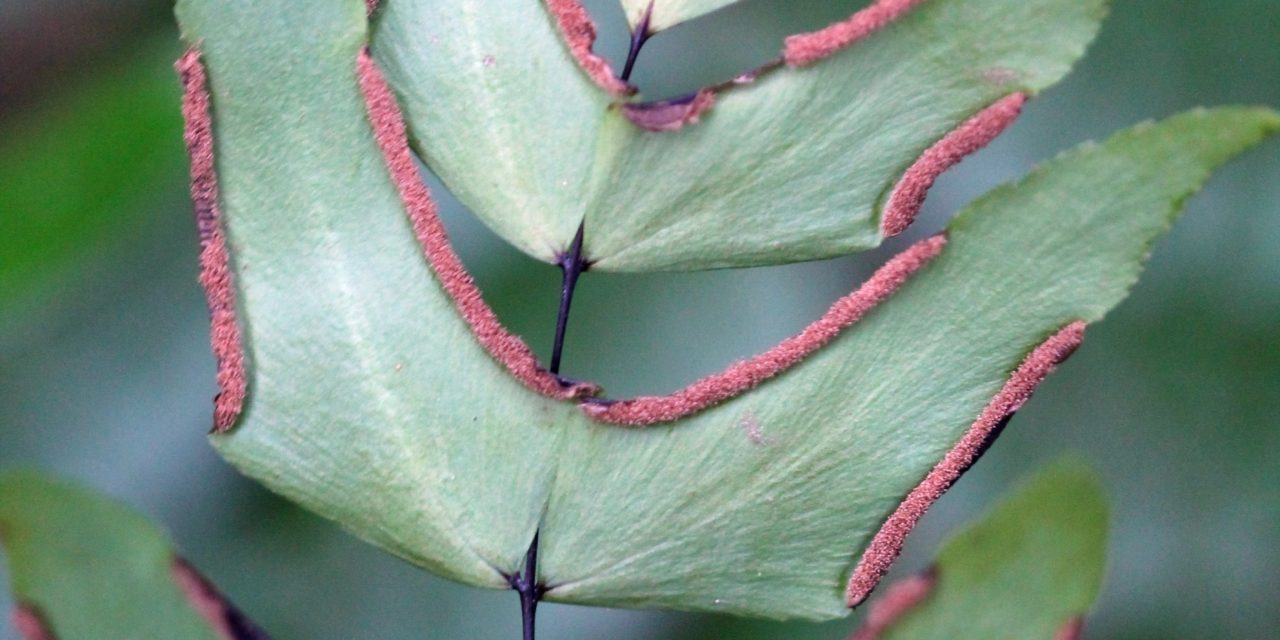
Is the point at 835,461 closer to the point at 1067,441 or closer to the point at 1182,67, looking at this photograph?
the point at 1067,441

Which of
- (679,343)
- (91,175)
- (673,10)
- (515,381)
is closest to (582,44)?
(673,10)

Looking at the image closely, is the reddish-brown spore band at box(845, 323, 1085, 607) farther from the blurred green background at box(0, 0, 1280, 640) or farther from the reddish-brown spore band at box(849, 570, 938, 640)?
the blurred green background at box(0, 0, 1280, 640)

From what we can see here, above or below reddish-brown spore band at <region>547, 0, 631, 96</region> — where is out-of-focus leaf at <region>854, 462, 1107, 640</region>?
below

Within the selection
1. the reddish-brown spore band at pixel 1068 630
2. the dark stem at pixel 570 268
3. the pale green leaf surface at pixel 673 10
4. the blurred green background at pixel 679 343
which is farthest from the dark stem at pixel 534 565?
Result: the blurred green background at pixel 679 343

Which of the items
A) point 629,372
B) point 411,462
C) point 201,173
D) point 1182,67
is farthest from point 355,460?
point 1182,67

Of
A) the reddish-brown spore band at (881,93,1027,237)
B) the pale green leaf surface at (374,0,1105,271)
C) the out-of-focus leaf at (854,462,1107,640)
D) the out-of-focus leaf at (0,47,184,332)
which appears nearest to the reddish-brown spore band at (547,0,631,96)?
the pale green leaf surface at (374,0,1105,271)

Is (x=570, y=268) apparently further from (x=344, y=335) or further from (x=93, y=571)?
(x=93, y=571)

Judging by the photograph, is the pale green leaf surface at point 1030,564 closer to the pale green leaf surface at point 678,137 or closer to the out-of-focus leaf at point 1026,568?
the out-of-focus leaf at point 1026,568
